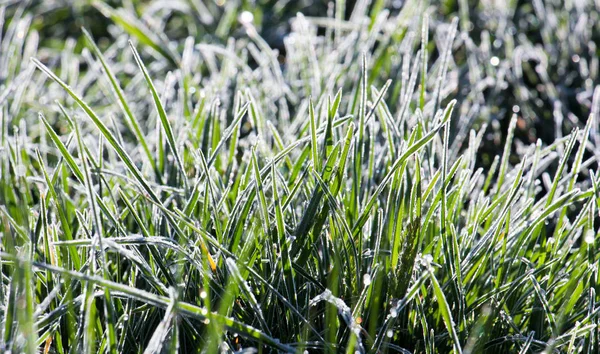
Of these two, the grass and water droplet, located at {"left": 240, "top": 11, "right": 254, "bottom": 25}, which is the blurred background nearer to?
water droplet, located at {"left": 240, "top": 11, "right": 254, "bottom": 25}

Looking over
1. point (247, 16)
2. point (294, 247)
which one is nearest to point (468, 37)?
point (247, 16)

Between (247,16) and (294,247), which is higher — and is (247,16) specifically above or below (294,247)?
above

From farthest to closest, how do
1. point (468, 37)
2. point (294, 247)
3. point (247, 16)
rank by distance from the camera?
point (247, 16) < point (468, 37) < point (294, 247)

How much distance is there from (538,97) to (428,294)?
0.94 metres

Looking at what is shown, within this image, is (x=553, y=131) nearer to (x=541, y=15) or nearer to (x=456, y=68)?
(x=456, y=68)

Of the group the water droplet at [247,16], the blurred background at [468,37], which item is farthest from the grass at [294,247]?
the water droplet at [247,16]

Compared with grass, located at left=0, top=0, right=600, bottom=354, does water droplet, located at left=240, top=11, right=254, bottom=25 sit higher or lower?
higher

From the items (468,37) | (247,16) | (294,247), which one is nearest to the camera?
(294,247)

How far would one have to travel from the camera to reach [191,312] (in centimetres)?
75

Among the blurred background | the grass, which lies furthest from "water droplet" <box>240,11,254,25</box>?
the grass

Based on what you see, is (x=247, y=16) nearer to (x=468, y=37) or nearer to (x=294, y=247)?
(x=468, y=37)

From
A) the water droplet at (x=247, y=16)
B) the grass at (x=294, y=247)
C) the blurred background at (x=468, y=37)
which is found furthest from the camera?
Answer: the water droplet at (x=247, y=16)

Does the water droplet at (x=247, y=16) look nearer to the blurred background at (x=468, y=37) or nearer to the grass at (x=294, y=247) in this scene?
the blurred background at (x=468, y=37)

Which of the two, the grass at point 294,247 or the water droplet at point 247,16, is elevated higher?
the water droplet at point 247,16
